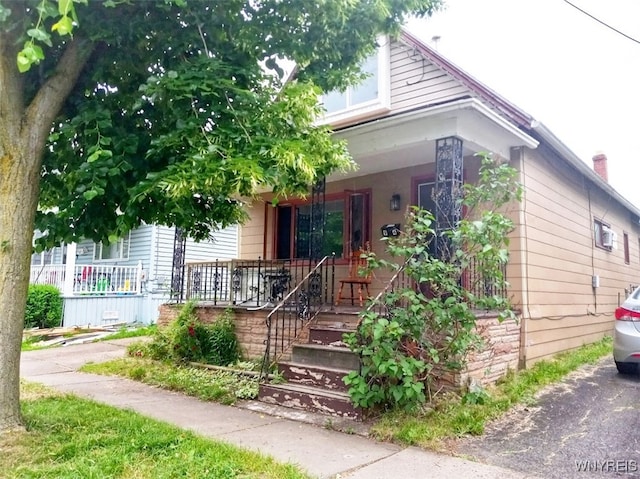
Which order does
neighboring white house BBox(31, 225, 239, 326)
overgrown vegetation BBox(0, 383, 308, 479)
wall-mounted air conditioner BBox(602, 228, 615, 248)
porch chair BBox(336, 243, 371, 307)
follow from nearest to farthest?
overgrown vegetation BBox(0, 383, 308, 479) → porch chair BBox(336, 243, 371, 307) → wall-mounted air conditioner BBox(602, 228, 615, 248) → neighboring white house BBox(31, 225, 239, 326)

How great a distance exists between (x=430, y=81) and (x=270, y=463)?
6711 mm

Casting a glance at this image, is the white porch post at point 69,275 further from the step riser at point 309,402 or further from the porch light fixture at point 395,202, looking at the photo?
the step riser at point 309,402

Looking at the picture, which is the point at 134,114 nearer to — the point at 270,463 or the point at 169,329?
the point at 270,463

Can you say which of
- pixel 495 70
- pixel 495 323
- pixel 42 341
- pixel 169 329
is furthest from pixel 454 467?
pixel 495 70

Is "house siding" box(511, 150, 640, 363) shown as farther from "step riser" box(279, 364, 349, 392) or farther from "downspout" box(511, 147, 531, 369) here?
"step riser" box(279, 364, 349, 392)

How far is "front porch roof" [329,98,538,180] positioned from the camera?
562cm

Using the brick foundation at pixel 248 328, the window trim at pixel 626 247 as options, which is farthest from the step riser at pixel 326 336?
the window trim at pixel 626 247

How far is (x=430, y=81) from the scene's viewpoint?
809 centimetres

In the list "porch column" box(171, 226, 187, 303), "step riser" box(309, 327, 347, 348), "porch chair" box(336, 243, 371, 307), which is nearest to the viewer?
"step riser" box(309, 327, 347, 348)

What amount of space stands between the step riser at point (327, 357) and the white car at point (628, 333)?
3616 millimetres

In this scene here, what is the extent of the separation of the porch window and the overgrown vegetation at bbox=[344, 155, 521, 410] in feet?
11.7

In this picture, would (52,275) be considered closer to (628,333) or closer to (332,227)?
(332,227)

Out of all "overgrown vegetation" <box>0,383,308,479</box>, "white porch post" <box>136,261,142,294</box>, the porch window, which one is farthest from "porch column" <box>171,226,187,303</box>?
"white porch post" <box>136,261,142,294</box>

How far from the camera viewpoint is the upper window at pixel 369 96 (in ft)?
27.4
